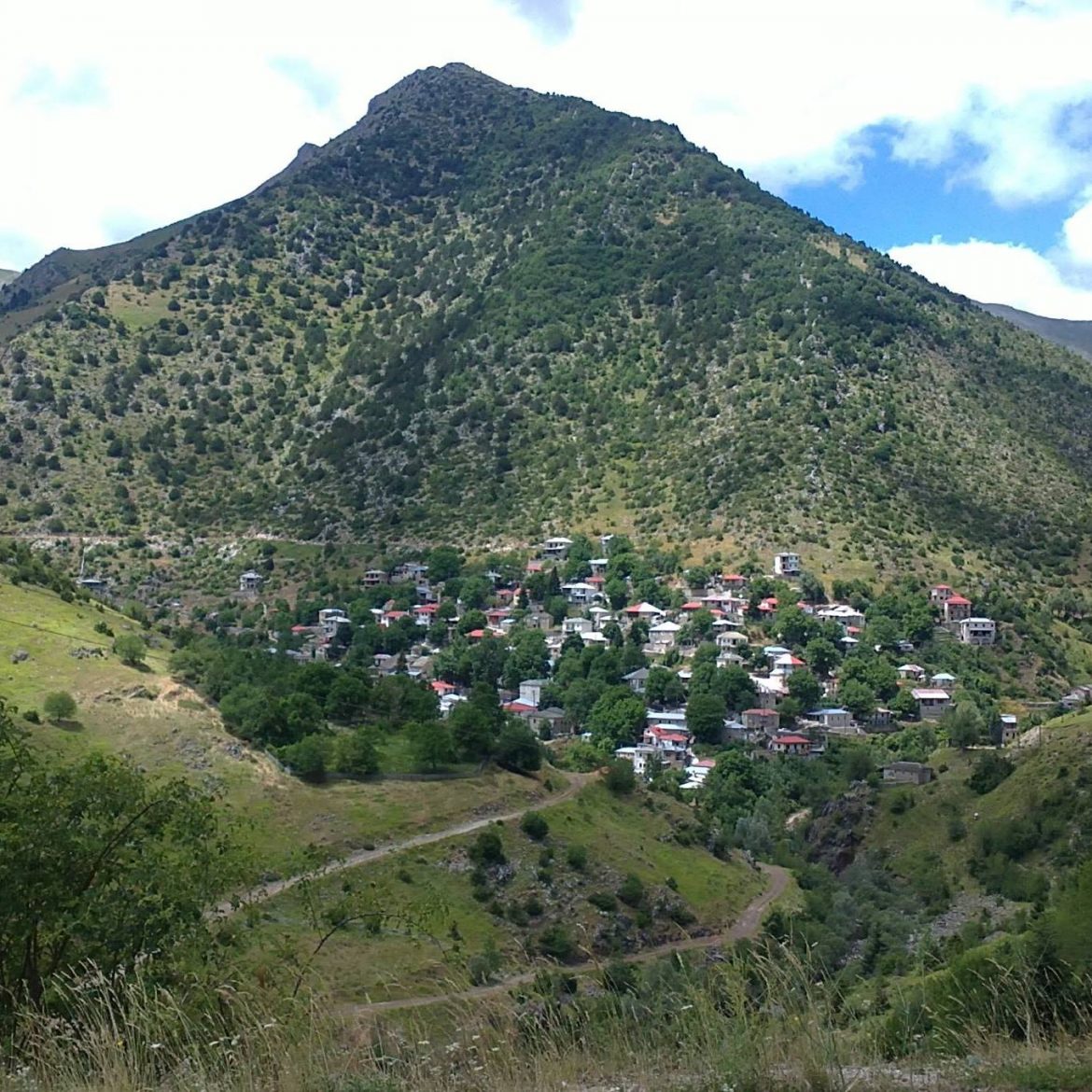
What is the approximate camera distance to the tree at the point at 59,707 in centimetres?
3253

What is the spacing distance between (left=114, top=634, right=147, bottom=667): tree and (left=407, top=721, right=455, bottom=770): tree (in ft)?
32.5

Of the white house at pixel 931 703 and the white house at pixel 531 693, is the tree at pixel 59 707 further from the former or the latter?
the white house at pixel 931 703

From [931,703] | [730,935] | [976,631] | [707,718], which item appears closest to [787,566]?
[976,631]

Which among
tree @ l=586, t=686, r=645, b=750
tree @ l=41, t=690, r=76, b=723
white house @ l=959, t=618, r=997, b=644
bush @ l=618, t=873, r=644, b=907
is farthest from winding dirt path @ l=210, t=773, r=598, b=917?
white house @ l=959, t=618, r=997, b=644

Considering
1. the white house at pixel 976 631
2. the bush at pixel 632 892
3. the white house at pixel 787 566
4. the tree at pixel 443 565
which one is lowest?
the bush at pixel 632 892

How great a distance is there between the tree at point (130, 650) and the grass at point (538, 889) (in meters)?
13.5

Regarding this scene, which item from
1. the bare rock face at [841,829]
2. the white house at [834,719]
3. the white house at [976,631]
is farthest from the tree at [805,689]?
the bare rock face at [841,829]

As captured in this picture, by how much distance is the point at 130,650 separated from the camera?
38.7m

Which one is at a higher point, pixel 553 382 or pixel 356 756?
pixel 553 382

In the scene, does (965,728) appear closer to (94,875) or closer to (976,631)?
(976,631)

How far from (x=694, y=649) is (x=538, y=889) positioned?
107 ft

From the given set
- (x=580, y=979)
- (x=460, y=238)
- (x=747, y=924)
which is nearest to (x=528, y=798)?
(x=747, y=924)

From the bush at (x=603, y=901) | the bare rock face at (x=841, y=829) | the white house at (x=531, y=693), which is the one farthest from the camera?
the white house at (x=531, y=693)

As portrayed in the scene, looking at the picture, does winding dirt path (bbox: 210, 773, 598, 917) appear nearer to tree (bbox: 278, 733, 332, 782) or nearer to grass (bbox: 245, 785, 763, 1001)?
grass (bbox: 245, 785, 763, 1001)
